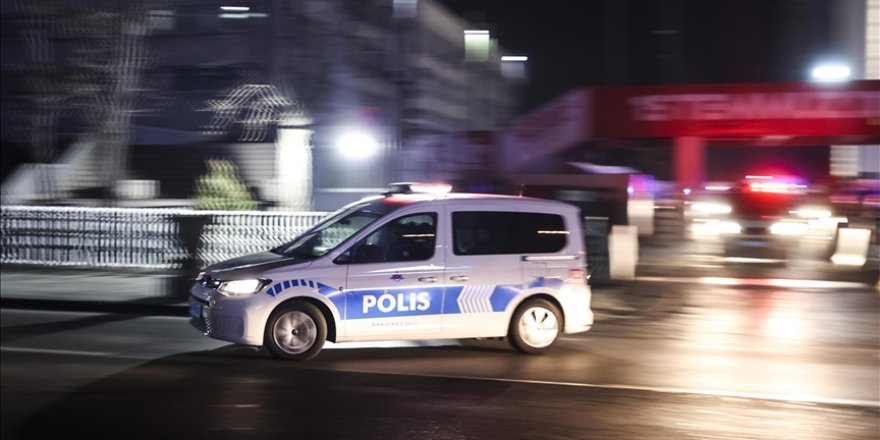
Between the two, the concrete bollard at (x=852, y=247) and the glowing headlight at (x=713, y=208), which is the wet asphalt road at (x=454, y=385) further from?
the glowing headlight at (x=713, y=208)

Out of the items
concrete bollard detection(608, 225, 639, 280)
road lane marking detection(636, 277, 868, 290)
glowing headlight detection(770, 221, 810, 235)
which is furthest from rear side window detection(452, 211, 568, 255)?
glowing headlight detection(770, 221, 810, 235)

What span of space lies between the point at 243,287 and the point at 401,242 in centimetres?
164

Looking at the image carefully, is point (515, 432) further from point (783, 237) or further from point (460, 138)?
point (783, 237)

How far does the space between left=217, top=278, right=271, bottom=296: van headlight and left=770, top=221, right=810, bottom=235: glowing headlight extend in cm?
1833

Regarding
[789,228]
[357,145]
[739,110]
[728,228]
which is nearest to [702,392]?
[739,110]

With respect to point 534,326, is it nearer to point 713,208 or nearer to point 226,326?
point 226,326

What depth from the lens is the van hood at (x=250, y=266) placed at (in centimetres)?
868

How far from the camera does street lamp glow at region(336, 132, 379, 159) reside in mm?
21391

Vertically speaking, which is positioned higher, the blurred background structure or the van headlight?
the blurred background structure

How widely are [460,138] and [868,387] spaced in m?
13.5

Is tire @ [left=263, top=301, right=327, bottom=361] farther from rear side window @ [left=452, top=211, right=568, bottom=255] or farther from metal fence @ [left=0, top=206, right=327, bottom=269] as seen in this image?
metal fence @ [left=0, top=206, right=327, bottom=269]

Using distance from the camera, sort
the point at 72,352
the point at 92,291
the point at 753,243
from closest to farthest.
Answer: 1. the point at 72,352
2. the point at 92,291
3. the point at 753,243

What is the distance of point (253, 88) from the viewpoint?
64.1 ft

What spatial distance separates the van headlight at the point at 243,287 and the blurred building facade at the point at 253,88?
10345mm
